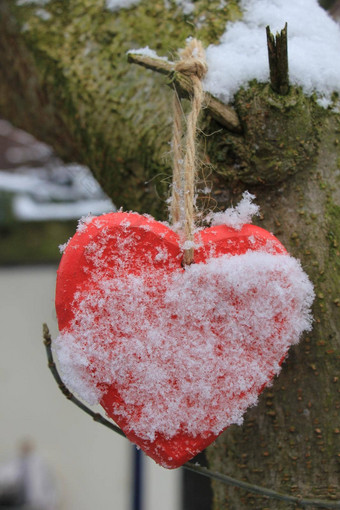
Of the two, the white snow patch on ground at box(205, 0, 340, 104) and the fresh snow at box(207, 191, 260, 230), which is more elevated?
the white snow patch on ground at box(205, 0, 340, 104)

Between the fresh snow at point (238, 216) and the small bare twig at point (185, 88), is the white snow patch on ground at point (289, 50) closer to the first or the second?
the small bare twig at point (185, 88)

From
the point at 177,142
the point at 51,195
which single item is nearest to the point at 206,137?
the point at 177,142

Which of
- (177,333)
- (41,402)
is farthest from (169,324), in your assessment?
(41,402)

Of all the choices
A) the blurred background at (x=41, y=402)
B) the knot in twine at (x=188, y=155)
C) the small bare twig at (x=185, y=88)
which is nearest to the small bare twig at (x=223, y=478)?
the knot in twine at (x=188, y=155)

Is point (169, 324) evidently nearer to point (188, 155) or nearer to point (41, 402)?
point (188, 155)

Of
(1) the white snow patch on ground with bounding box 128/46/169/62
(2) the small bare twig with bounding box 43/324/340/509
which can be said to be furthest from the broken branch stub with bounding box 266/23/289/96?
(2) the small bare twig with bounding box 43/324/340/509

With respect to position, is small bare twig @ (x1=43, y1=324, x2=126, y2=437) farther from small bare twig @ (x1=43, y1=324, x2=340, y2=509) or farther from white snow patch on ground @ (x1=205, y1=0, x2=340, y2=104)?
white snow patch on ground @ (x1=205, y1=0, x2=340, y2=104)

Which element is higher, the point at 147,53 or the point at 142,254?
the point at 147,53

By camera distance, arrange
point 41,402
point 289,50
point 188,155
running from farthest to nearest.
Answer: point 41,402 < point 289,50 < point 188,155
